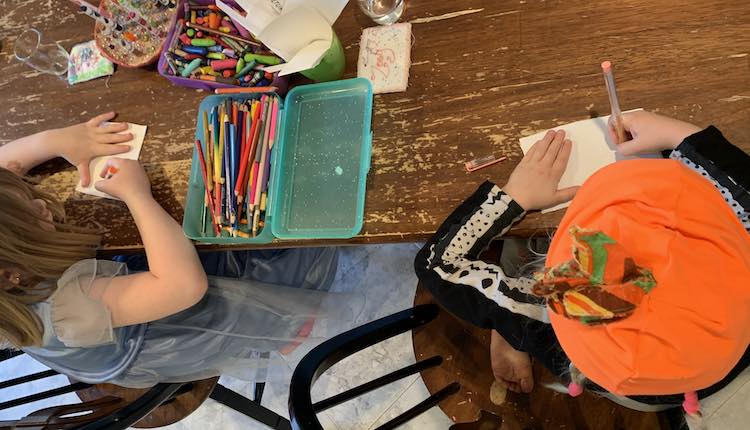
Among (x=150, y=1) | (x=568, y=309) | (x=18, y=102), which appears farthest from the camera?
(x=18, y=102)

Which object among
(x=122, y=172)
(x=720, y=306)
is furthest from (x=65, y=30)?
(x=720, y=306)

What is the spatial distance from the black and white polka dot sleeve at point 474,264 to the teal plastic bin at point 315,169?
15cm

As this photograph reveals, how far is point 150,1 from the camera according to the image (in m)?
1.11

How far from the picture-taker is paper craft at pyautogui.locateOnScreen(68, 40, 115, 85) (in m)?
1.15

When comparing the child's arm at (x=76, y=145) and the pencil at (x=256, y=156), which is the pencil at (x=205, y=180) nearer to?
the pencil at (x=256, y=156)

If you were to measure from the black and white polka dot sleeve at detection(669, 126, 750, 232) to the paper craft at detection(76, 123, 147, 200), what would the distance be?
95 centimetres

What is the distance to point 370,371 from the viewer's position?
1.59 m

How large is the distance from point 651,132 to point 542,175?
160mm

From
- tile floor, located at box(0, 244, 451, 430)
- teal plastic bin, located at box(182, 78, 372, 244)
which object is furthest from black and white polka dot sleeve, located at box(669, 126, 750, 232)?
tile floor, located at box(0, 244, 451, 430)

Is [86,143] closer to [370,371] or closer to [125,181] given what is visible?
[125,181]

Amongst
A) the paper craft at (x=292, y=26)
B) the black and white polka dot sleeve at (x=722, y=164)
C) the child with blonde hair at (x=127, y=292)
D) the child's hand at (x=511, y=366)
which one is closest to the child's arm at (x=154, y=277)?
the child with blonde hair at (x=127, y=292)

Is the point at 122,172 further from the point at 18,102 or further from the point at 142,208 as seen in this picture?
the point at 18,102

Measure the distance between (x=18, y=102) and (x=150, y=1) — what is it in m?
0.40

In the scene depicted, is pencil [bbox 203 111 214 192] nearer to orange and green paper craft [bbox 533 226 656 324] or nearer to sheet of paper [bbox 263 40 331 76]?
sheet of paper [bbox 263 40 331 76]
